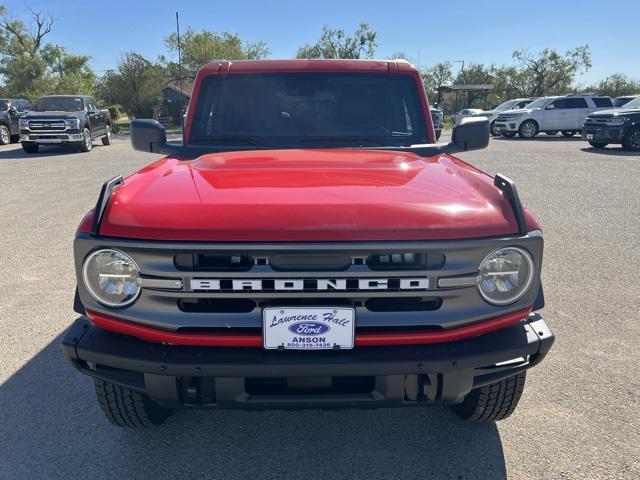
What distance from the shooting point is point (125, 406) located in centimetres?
245

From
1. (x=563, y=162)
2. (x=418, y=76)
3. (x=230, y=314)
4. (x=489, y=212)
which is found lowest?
(x=563, y=162)

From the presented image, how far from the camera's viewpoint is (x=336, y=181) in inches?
89.7

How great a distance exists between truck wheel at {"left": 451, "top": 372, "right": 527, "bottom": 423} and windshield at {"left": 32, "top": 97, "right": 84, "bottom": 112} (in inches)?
669

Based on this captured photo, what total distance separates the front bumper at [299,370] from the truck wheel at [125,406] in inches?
13.0

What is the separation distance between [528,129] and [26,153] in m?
19.9

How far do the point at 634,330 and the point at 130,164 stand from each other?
13.4 meters

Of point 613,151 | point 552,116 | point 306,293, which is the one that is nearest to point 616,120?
point 613,151

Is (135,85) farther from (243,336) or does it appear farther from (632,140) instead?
(243,336)

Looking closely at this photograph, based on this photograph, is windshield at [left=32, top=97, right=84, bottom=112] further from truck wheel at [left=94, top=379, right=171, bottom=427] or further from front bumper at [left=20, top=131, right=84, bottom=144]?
truck wheel at [left=94, top=379, right=171, bottom=427]

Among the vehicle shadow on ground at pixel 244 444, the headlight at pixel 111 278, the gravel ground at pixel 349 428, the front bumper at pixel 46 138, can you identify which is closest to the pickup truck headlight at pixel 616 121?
the gravel ground at pixel 349 428

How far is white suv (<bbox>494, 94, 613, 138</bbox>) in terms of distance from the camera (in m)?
22.2

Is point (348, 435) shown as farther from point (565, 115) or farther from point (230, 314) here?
point (565, 115)

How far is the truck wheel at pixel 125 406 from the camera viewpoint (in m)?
2.39

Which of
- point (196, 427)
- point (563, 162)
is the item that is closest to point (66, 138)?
point (563, 162)
